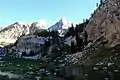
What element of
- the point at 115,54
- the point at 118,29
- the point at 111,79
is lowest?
the point at 111,79

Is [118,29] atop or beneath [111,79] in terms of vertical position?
atop

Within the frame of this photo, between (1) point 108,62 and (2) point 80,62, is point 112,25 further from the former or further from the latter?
(1) point 108,62

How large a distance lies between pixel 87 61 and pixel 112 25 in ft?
132

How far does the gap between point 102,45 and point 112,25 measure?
15.7 m

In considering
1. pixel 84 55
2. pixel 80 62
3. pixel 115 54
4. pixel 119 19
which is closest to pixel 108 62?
pixel 115 54

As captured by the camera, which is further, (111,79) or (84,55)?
(84,55)

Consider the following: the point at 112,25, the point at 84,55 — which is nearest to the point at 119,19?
the point at 112,25

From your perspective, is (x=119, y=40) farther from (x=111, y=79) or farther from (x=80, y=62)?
(x=111, y=79)

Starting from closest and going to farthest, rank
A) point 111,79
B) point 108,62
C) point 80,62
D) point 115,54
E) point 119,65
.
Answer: point 111,79 < point 119,65 < point 108,62 < point 115,54 < point 80,62

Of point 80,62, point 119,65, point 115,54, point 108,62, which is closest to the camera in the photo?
point 119,65

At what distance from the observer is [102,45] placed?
192625 mm

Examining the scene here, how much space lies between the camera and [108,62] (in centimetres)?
14875

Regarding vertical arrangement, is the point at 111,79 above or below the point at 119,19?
below

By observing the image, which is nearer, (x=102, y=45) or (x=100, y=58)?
(x=100, y=58)
